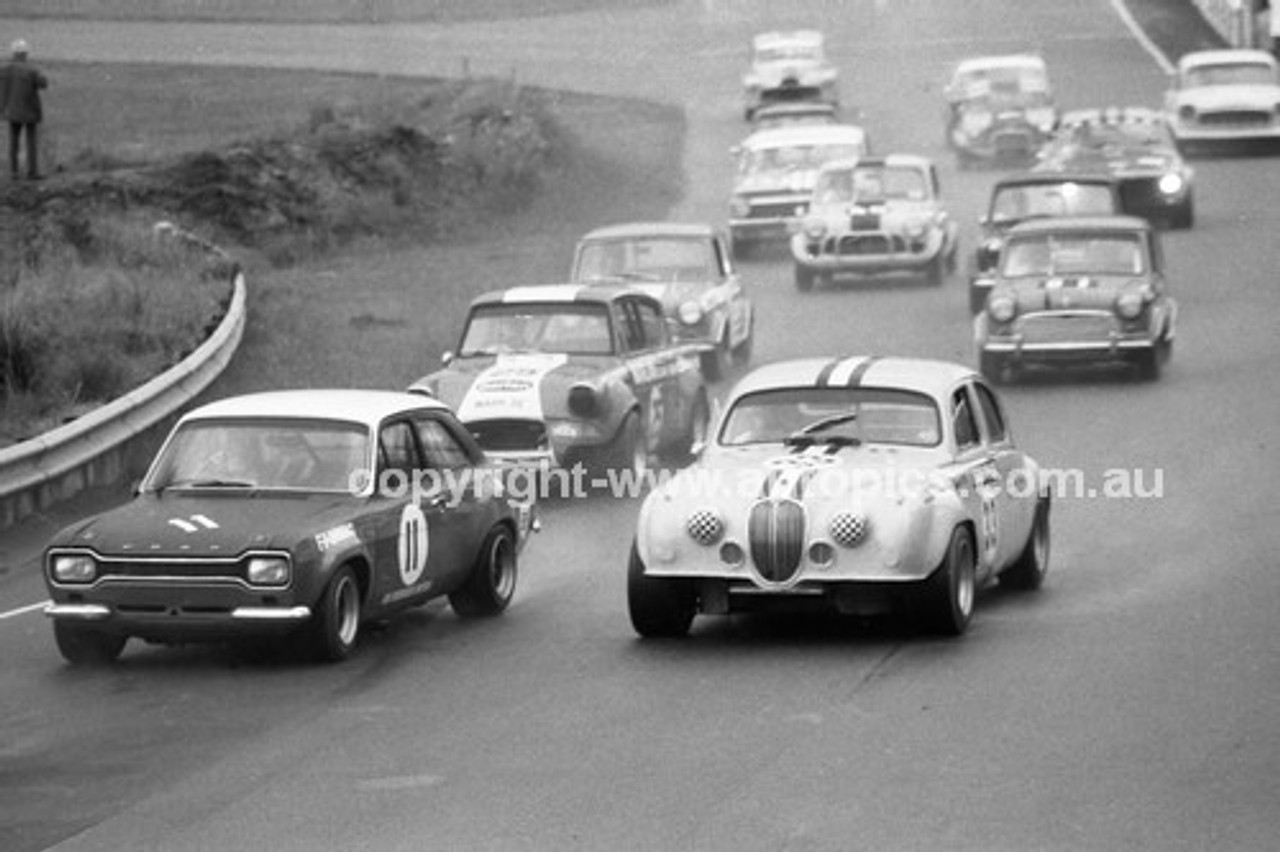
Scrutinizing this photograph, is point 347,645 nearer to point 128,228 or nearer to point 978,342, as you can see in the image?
point 978,342

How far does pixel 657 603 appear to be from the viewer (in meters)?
14.1

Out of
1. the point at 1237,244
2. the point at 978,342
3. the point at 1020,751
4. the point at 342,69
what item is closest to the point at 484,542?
the point at 1020,751

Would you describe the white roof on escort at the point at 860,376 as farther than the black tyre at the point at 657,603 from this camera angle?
Yes

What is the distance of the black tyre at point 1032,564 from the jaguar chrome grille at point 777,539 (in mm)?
2196

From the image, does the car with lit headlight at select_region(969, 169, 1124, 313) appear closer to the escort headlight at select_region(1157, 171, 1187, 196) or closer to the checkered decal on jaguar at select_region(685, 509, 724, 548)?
the escort headlight at select_region(1157, 171, 1187, 196)

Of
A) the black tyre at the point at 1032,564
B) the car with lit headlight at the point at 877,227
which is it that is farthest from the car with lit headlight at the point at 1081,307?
the black tyre at the point at 1032,564

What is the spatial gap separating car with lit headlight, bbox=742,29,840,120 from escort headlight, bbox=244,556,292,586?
41322 mm

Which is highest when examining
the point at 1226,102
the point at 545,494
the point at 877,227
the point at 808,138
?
the point at 1226,102

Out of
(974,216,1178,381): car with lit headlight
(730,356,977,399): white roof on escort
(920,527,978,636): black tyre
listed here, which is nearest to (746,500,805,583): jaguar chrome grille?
(920,527,978,636): black tyre

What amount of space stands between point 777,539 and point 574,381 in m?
6.69

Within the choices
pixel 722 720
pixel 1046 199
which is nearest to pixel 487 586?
pixel 722 720

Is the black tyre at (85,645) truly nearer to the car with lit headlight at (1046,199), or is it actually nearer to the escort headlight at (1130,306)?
the escort headlight at (1130,306)

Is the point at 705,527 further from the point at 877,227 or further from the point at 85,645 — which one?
the point at 877,227

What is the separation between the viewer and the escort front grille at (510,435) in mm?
20078
